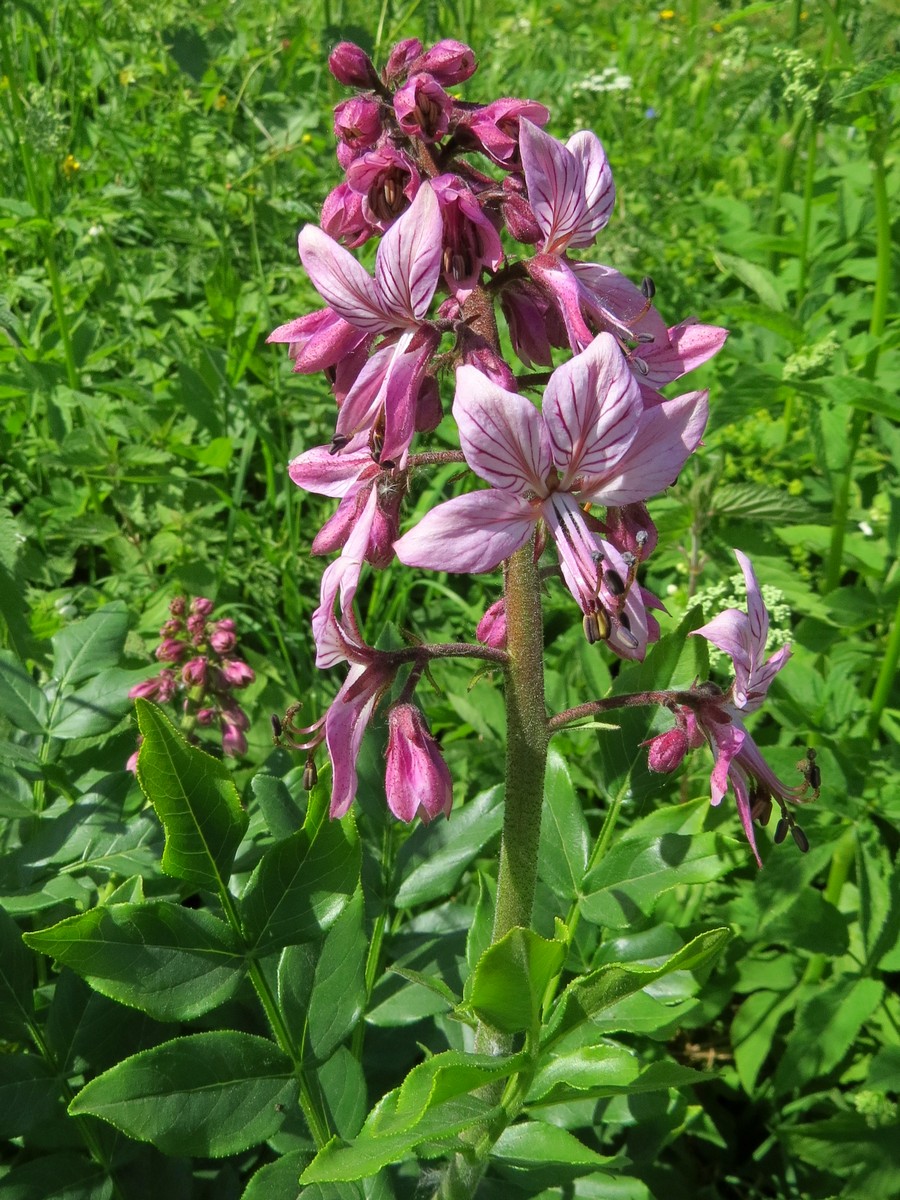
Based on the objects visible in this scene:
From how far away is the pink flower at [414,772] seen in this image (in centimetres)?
155

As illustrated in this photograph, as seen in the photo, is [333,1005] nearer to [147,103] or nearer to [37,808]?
[37,808]

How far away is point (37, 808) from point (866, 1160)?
6.25 feet

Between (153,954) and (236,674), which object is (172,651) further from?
(153,954)

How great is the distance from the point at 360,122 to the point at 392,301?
11.4 inches

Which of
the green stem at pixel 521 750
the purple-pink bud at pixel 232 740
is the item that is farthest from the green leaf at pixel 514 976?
the purple-pink bud at pixel 232 740

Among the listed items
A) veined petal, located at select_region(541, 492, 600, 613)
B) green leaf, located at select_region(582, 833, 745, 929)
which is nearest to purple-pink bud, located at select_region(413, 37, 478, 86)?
veined petal, located at select_region(541, 492, 600, 613)

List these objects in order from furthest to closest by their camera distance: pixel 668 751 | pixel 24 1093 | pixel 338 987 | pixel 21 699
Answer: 1. pixel 21 699
2. pixel 24 1093
3. pixel 338 987
4. pixel 668 751

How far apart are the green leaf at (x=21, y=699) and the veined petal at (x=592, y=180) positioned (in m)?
1.46

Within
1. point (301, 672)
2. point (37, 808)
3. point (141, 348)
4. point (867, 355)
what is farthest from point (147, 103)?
point (37, 808)

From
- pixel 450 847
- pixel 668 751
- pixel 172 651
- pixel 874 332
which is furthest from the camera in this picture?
pixel 874 332

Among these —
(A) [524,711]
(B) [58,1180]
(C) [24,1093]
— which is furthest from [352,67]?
(B) [58,1180]

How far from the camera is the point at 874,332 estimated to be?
124 inches

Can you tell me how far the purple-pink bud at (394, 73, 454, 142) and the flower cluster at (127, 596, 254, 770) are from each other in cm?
166

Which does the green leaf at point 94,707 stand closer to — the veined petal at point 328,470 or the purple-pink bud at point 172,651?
the purple-pink bud at point 172,651
